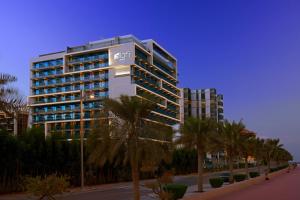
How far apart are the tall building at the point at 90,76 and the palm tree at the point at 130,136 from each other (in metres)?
89.5

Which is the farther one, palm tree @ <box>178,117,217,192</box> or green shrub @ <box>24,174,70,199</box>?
palm tree @ <box>178,117,217,192</box>

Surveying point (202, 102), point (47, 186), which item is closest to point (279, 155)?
point (202, 102)

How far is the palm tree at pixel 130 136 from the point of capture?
60.0 ft

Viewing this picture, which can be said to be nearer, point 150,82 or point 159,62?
point 150,82

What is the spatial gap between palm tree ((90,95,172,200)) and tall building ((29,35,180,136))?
294 ft

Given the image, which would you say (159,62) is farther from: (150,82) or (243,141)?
(243,141)

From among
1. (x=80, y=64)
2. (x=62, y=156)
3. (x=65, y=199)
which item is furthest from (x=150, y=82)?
(x=65, y=199)

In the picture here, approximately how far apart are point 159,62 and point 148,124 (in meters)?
109

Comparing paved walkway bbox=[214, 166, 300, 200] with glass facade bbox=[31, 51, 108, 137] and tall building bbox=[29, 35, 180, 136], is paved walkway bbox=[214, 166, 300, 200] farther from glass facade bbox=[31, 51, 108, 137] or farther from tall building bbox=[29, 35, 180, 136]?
glass facade bbox=[31, 51, 108, 137]

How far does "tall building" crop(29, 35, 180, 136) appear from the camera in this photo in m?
112

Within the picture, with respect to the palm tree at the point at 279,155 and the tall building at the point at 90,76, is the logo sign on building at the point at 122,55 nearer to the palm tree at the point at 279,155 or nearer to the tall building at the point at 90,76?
the tall building at the point at 90,76

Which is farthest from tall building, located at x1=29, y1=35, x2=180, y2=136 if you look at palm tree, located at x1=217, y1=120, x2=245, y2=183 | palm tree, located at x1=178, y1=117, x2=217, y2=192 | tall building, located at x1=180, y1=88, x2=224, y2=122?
palm tree, located at x1=178, y1=117, x2=217, y2=192

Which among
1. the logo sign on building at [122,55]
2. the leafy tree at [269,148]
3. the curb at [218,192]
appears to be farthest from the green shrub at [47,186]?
the logo sign on building at [122,55]

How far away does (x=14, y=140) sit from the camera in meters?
38.9
